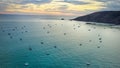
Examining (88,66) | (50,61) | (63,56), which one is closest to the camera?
(88,66)

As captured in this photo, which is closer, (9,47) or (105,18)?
(9,47)

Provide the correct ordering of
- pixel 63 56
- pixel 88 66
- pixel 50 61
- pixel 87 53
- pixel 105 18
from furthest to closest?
pixel 105 18 < pixel 87 53 < pixel 63 56 < pixel 50 61 < pixel 88 66

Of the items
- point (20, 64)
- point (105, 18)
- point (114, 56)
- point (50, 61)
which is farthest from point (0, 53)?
point (105, 18)

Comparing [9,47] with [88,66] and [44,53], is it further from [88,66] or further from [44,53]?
[88,66]

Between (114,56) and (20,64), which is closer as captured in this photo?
(20,64)

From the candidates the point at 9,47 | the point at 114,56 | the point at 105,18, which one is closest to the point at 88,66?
the point at 114,56

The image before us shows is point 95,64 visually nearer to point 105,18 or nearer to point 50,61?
point 50,61

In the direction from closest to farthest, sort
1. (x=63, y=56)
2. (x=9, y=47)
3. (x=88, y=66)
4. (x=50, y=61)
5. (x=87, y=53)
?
(x=88, y=66) < (x=50, y=61) < (x=63, y=56) < (x=87, y=53) < (x=9, y=47)

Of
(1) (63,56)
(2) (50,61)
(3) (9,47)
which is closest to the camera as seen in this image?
(2) (50,61)
